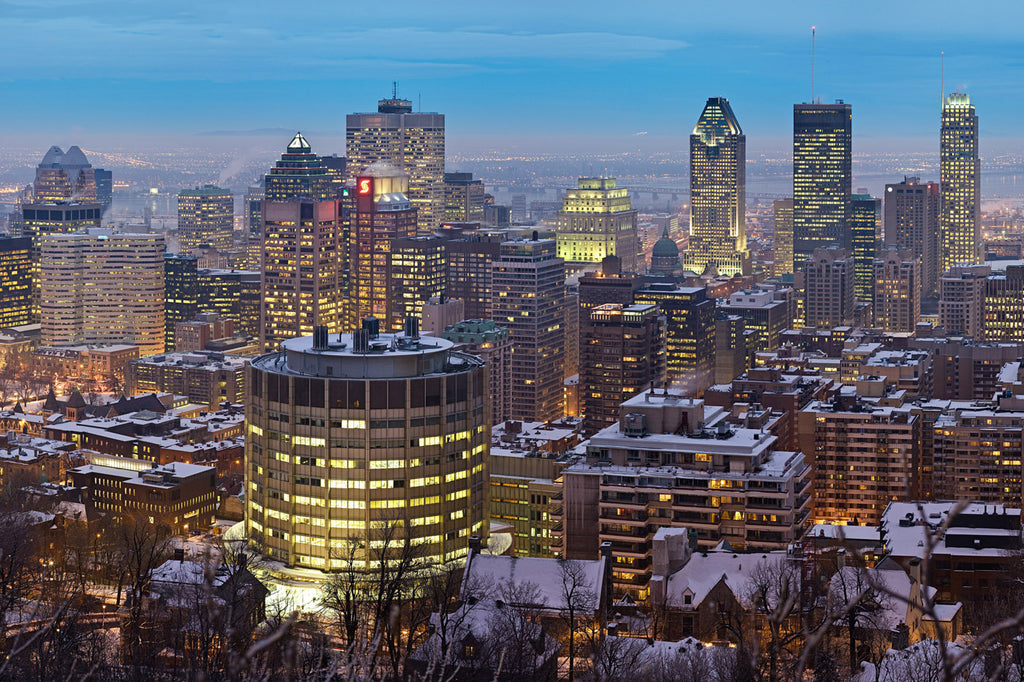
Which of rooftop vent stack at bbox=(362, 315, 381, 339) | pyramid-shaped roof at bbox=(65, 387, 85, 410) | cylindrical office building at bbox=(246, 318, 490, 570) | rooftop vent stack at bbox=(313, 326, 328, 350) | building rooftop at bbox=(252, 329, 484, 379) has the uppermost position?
rooftop vent stack at bbox=(362, 315, 381, 339)

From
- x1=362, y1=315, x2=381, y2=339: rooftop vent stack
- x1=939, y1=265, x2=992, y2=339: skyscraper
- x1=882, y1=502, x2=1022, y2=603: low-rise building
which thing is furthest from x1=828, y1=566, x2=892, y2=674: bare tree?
x1=939, y1=265, x2=992, y2=339: skyscraper

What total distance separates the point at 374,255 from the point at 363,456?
12617 cm

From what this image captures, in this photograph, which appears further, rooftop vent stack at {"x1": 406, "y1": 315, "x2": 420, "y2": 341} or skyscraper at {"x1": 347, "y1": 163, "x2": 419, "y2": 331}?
skyscraper at {"x1": 347, "y1": 163, "x2": 419, "y2": 331}

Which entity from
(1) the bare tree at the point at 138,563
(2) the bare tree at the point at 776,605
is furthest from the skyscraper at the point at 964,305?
(2) the bare tree at the point at 776,605

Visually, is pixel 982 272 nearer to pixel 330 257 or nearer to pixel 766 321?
pixel 766 321

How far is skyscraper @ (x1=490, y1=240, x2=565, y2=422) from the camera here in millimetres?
150375

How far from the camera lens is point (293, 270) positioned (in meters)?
175

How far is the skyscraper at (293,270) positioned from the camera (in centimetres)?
17325

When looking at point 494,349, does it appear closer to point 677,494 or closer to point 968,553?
point 677,494

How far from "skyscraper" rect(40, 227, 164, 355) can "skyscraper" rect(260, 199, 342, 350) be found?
74.9 ft

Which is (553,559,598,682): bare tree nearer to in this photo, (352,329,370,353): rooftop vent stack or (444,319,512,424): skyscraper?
(352,329,370,353): rooftop vent stack

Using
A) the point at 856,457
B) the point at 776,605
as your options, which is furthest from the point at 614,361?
the point at 776,605

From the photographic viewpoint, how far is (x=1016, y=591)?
59.8 metres

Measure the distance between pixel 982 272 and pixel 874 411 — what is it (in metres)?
102
